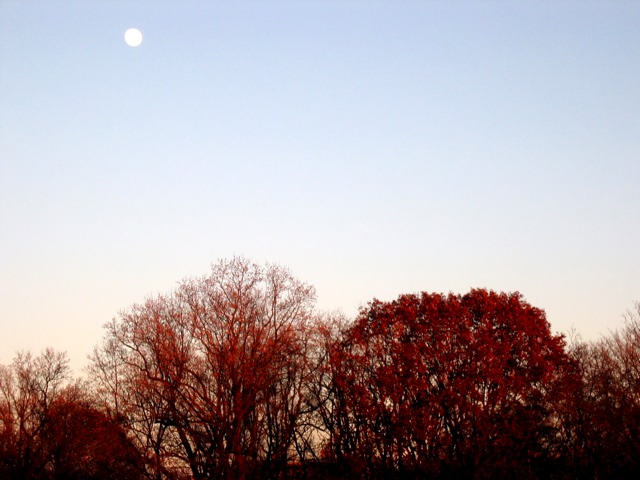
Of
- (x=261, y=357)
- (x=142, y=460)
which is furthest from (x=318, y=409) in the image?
(x=142, y=460)

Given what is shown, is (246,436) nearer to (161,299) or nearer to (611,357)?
(161,299)

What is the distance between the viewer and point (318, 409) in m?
46.0

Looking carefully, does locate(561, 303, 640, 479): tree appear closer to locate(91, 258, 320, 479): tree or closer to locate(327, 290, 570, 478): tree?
locate(327, 290, 570, 478): tree

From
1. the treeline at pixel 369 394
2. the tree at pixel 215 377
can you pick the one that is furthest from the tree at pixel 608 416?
the tree at pixel 215 377

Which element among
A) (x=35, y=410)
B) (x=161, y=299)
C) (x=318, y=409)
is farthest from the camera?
(x=35, y=410)

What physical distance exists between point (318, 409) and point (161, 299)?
14.4 meters

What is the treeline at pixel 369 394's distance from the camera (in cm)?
3719

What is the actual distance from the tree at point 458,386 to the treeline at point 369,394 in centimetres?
8

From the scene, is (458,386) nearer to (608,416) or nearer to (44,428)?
(608,416)

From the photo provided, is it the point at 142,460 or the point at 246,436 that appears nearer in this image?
the point at 142,460

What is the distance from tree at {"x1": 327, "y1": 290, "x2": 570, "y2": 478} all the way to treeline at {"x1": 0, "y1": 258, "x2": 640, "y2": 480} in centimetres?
8

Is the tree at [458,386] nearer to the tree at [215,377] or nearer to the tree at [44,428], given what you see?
the tree at [215,377]

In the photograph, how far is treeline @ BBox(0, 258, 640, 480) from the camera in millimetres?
37188

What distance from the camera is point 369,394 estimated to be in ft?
131
